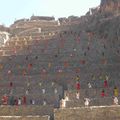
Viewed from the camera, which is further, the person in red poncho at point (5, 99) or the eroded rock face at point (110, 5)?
the eroded rock face at point (110, 5)

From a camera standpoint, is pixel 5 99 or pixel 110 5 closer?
pixel 5 99

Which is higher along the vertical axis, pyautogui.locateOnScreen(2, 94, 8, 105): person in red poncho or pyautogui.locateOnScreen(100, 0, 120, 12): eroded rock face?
pyautogui.locateOnScreen(100, 0, 120, 12): eroded rock face

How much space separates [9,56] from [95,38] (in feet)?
28.9

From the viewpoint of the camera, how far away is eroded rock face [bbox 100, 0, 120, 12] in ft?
176

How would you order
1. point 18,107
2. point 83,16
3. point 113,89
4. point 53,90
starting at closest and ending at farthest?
point 18,107 → point 113,89 → point 53,90 → point 83,16

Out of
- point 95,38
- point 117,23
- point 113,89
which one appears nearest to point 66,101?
point 113,89

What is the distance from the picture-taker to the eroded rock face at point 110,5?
176 ft

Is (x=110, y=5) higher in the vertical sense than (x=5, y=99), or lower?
higher

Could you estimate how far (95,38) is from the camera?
43.9 meters

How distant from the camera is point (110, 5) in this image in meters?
55.1

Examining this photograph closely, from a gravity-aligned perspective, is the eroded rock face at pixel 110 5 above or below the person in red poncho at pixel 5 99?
above

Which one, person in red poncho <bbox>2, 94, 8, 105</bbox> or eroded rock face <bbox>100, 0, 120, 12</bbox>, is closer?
person in red poncho <bbox>2, 94, 8, 105</bbox>

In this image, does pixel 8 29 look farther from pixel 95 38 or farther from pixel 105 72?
pixel 105 72

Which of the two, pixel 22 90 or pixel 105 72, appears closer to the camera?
pixel 22 90
